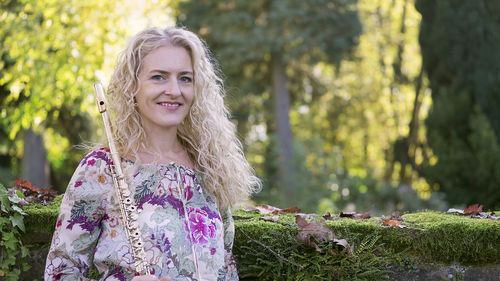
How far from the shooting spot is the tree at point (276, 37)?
46.7 feet

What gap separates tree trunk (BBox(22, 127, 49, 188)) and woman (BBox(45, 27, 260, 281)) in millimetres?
11424

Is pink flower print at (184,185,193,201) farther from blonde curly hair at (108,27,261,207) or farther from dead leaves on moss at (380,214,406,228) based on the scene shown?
dead leaves on moss at (380,214,406,228)

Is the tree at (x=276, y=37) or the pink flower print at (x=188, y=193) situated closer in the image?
the pink flower print at (x=188, y=193)

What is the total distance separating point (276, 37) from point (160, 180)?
12.3m

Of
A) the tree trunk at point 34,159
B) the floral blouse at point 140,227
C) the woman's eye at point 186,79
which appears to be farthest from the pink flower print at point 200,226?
the tree trunk at point 34,159

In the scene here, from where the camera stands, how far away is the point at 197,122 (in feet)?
8.59

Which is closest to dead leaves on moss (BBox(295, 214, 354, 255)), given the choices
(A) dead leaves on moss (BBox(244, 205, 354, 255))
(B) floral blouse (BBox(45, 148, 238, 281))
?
(A) dead leaves on moss (BBox(244, 205, 354, 255))

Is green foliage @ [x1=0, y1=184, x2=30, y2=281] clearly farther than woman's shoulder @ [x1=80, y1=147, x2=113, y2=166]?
Yes

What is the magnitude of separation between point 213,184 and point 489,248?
1323 millimetres

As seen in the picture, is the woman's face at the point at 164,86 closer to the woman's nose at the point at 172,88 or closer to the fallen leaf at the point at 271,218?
the woman's nose at the point at 172,88

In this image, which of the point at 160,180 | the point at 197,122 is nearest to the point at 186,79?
the point at 197,122

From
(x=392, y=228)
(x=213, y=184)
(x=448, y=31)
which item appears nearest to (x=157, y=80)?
(x=213, y=184)

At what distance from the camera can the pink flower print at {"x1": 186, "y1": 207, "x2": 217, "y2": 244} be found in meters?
2.30

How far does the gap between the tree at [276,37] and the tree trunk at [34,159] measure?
15.2 ft
